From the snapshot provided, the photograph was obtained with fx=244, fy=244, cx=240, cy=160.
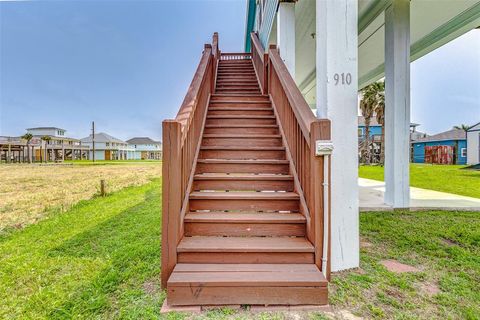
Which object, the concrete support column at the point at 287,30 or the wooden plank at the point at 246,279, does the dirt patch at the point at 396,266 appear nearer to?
the wooden plank at the point at 246,279

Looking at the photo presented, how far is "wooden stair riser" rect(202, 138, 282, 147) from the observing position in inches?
138

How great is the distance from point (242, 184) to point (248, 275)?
118 centimetres

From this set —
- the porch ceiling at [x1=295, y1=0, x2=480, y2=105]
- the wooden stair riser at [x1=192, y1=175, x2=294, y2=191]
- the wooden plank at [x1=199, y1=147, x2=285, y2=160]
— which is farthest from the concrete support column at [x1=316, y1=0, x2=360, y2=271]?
the porch ceiling at [x1=295, y1=0, x2=480, y2=105]

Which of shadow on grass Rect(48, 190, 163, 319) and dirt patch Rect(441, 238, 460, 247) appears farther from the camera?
dirt patch Rect(441, 238, 460, 247)

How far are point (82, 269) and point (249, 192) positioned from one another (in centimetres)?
180

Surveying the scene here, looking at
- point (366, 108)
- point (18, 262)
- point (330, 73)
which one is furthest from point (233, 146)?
point (366, 108)

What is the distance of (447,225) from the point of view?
11.5 ft

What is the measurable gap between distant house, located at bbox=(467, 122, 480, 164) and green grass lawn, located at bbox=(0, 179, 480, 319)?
66.0 ft

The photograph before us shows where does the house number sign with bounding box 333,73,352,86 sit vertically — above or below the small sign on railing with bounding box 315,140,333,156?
above

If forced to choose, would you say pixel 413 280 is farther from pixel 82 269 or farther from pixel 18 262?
pixel 18 262

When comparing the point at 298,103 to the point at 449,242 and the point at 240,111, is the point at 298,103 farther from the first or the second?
the point at 449,242

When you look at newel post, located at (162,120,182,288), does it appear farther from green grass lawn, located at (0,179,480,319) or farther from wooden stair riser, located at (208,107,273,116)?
wooden stair riser, located at (208,107,273,116)

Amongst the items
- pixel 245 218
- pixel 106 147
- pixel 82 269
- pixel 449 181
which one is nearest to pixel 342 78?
pixel 245 218

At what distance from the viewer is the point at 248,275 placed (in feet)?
6.00
